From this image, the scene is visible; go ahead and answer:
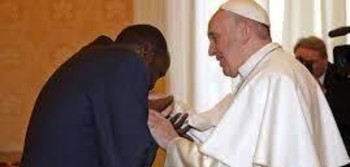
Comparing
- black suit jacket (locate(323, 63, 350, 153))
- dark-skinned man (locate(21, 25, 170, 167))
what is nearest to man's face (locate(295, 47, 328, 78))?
black suit jacket (locate(323, 63, 350, 153))

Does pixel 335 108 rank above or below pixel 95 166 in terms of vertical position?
below

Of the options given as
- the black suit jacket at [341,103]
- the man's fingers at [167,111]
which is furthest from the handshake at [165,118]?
the black suit jacket at [341,103]

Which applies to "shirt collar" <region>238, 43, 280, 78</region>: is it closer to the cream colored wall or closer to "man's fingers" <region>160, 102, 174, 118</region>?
"man's fingers" <region>160, 102, 174, 118</region>

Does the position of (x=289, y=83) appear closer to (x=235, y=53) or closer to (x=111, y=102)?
(x=235, y=53)

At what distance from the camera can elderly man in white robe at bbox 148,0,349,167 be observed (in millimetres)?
2174

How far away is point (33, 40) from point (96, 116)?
86.7 inches

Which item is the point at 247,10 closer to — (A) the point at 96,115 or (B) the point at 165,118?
(B) the point at 165,118

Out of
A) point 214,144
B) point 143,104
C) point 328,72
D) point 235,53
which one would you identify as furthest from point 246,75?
point 328,72

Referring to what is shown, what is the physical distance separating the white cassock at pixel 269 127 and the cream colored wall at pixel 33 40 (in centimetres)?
160

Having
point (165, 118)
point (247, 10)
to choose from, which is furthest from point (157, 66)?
point (247, 10)

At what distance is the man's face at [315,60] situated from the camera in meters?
3.74

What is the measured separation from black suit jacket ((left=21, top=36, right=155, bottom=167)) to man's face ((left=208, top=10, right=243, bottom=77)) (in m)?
0.68

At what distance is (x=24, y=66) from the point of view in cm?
378

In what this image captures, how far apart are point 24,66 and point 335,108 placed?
5.65ft
